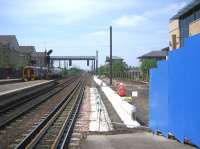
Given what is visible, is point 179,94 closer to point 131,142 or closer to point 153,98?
point 131,142

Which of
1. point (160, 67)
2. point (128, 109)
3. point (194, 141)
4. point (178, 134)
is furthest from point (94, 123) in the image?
point (194, 141)

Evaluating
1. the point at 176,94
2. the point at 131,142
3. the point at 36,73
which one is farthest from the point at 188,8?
the point at 176,94

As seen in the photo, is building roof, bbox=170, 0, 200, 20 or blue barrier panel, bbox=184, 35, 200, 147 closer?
blue barrier panel, bbox=184, 35, 200, 147

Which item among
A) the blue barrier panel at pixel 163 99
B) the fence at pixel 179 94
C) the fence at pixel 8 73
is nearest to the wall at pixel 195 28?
the fence at pixel 179 94

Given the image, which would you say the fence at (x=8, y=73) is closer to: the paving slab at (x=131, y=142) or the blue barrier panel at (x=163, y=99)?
the paving slab at (x=131, y=142)

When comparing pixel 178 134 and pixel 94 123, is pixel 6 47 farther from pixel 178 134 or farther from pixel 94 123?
pixel 178 134

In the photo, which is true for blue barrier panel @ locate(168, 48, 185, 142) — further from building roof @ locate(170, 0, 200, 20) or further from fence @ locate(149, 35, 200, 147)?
building roof @ locate(170, 0, 200, 20)

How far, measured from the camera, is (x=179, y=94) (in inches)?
470

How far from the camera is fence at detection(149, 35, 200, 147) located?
34.3ft

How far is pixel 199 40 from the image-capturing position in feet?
33.1

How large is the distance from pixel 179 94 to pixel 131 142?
2640 mm

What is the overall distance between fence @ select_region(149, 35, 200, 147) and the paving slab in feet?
Result: 0.91

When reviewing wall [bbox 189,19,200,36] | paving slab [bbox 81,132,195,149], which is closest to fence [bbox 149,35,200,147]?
paving slab [bbox 81,132,195,149]

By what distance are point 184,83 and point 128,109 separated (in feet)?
37.0
